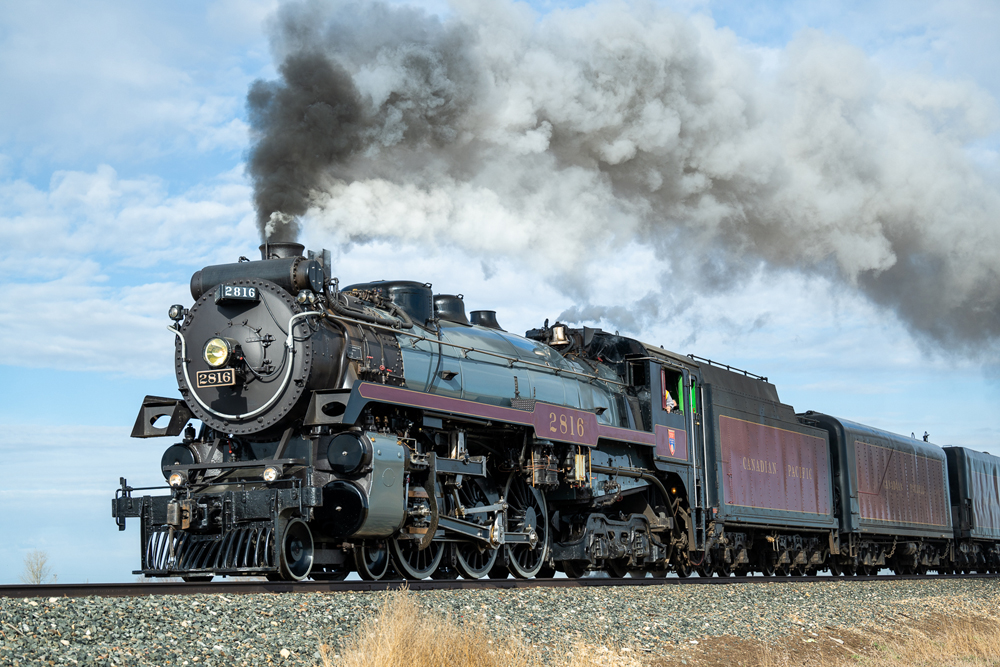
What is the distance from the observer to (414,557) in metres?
11.2

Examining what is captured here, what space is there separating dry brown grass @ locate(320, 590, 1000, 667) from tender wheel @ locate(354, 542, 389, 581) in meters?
1.92

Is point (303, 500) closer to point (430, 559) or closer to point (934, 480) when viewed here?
point (430, 559)

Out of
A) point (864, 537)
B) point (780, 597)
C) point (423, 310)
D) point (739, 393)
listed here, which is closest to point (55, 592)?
point (423, 310)

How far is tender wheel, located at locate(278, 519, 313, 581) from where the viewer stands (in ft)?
31.0

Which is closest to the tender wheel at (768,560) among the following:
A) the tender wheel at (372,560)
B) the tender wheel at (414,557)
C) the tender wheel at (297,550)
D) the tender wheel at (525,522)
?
the tender wheel at (525,522)

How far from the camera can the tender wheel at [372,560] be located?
33.4 feet

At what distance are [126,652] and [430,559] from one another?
228 inches

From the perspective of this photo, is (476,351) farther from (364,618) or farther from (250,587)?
(364,618)

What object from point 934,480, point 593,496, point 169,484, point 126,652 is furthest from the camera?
point 934,480

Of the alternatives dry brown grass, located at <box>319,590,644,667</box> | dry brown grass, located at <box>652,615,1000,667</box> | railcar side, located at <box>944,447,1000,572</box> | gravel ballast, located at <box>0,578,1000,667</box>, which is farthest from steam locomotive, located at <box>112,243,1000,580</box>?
railcar side, located at <box>944,447,1000,572</box>

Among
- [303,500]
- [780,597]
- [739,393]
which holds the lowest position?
[780,597]

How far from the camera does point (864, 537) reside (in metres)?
20.7

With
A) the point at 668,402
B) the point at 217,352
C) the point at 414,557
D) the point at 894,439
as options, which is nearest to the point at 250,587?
the point at 217,352

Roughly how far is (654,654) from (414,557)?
3648 millimetres
